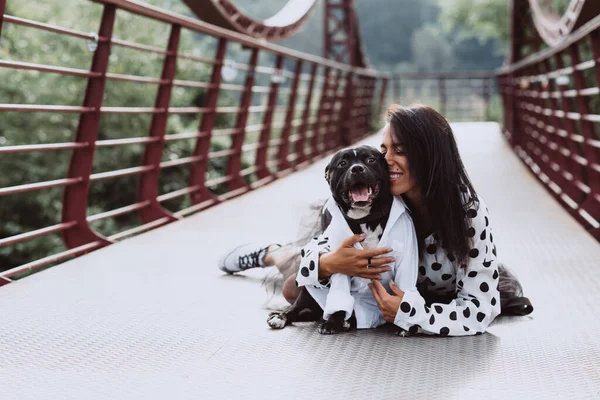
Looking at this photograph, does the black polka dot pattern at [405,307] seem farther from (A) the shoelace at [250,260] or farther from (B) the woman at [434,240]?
(A) the shoelace at [250,260]

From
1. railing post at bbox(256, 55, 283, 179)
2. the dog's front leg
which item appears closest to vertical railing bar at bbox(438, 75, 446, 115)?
railing post at bbox(256, 55, 283, 179)

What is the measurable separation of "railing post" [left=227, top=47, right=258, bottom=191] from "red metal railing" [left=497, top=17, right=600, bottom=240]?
2159mm

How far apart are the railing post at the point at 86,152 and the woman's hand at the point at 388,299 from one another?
6.01 ft

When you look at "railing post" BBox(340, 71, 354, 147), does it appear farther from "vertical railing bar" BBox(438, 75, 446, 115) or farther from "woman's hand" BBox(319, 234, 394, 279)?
"woman's hand" BBox(319, 234, 394, 279)

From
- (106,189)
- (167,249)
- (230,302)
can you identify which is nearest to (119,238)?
(167,249)

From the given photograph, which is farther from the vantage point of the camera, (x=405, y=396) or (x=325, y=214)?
(x=325, y=214)

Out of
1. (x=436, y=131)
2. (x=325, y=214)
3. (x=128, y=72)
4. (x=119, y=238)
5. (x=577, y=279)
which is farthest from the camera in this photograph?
(x=128, y=72)

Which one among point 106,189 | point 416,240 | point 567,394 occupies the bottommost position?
point 106,189

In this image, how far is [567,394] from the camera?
1.81 meters

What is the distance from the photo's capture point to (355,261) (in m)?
2.21

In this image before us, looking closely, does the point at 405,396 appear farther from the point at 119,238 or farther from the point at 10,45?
the point at 10,45

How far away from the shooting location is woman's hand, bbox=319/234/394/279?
86.5 inches

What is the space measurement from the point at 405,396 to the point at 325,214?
73 centimetres

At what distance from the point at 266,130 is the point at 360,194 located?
4.82m
